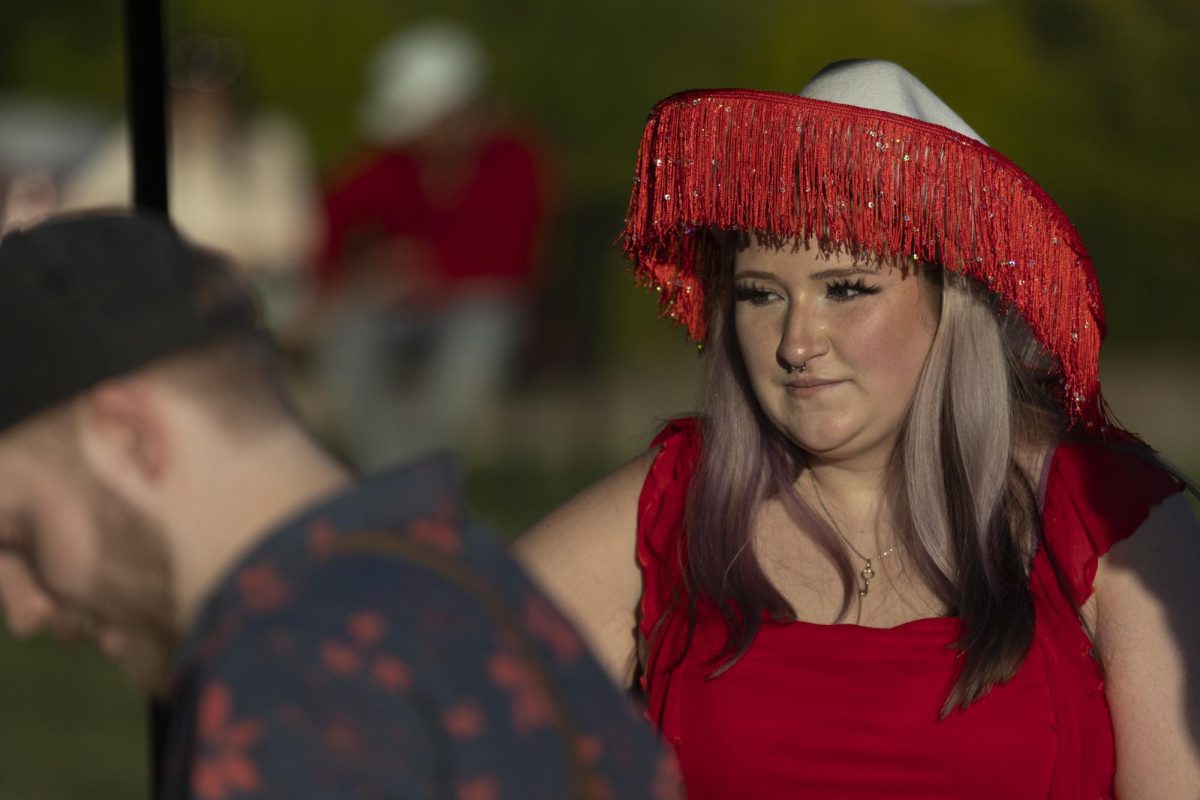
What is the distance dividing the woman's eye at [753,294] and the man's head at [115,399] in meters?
1.13

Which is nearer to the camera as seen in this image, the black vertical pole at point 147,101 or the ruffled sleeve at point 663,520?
the black vertical pole at point 147,101

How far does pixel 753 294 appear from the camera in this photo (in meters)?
2.52

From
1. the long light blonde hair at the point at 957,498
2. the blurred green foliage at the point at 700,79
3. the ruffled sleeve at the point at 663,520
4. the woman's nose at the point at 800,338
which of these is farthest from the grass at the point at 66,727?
the woman's nose at the point at 800,338

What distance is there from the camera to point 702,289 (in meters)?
2.72

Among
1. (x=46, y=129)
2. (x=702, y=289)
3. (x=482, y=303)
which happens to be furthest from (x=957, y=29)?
(x=702, y=289)

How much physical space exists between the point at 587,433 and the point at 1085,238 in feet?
8.32

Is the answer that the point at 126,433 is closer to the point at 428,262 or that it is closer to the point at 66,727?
the point at 66,727

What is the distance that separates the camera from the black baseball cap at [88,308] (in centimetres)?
144

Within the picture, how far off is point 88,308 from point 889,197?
125cm

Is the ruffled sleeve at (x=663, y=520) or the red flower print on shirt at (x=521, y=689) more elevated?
the red flower print on shirt at (x=521, y=689)

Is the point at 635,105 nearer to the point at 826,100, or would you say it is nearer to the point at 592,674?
the point at 826,100

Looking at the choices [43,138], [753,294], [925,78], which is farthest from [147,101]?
[43,138]

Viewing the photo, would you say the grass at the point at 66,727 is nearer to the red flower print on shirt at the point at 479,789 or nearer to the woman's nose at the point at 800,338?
the woman's nose at the point at 800,338

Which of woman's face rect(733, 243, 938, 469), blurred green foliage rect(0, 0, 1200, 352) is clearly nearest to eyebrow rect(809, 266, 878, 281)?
woman's face rect(733, 243, 938, 469)
